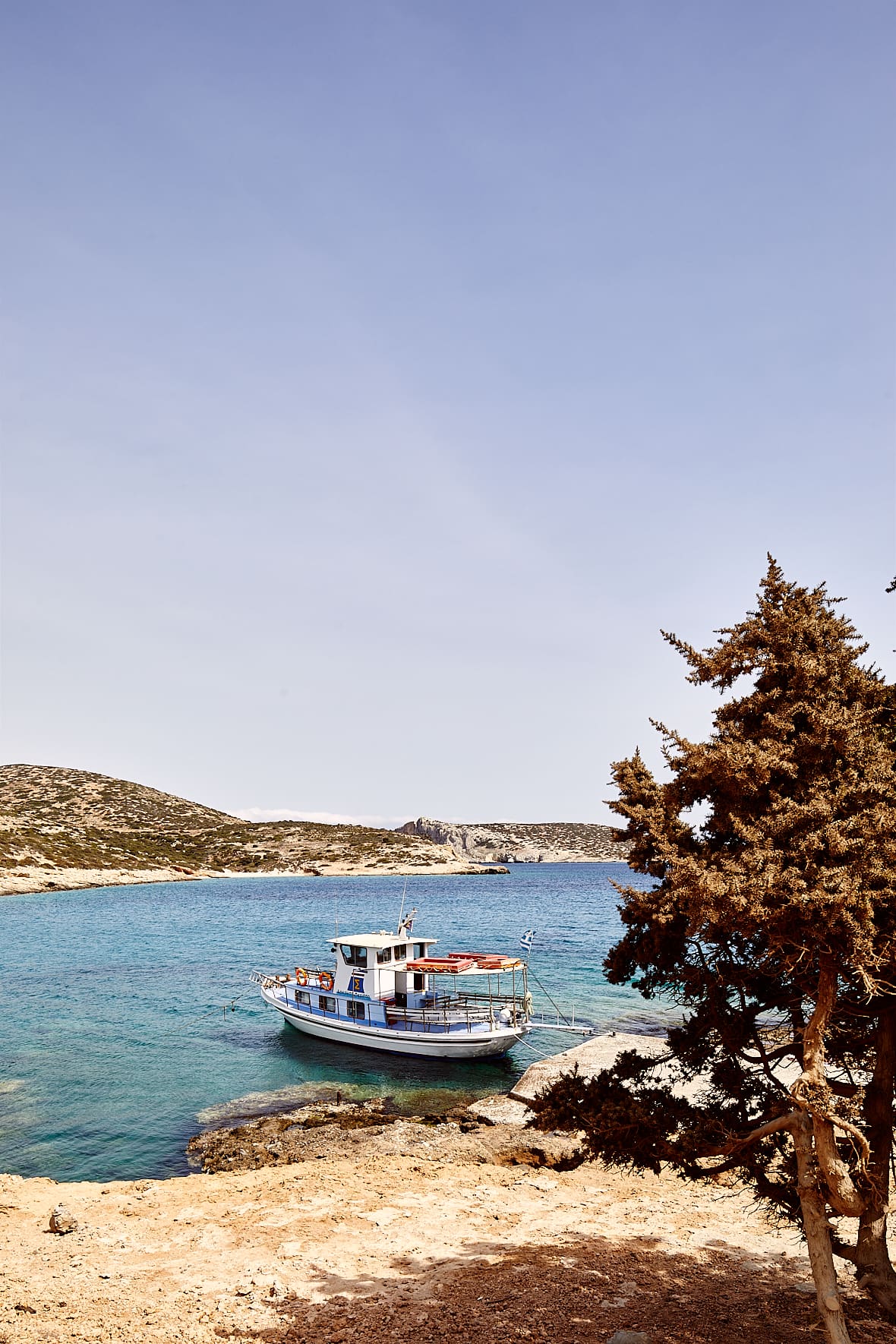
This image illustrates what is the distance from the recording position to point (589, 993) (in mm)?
45969

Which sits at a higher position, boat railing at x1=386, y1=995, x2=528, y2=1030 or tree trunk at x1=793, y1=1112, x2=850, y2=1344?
tree trunk at x1=793, y1=1112, x2=850, y2=1344

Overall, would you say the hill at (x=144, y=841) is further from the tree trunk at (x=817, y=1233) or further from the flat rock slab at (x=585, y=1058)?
the tree trunk at (x=817, y=1233)

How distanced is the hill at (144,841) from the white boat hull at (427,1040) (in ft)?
276

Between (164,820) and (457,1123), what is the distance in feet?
474

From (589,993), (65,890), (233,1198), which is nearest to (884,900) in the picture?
(233,1198)

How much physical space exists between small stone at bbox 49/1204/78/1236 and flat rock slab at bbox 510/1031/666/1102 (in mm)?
13561

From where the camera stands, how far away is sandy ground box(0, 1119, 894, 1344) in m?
11.9

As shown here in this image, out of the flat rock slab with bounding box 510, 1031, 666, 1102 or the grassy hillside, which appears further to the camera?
the grassy hillside

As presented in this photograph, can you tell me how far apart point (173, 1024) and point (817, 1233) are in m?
38.3

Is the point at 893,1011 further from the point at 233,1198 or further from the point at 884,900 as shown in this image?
the point at 233,1198

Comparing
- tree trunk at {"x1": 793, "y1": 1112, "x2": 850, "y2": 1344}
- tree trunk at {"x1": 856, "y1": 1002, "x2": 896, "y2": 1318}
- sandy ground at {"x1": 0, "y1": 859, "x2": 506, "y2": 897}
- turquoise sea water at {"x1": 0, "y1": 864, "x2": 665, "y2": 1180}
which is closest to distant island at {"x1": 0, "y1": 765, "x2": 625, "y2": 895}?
sandy ground at {"x1": 0, "y1": 859, "x2": 506, "y2": 897}

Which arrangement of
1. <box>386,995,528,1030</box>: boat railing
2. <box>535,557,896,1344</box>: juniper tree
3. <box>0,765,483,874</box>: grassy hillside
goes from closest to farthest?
1. <box>535,557,896,1344</box>: juniper tree
2. <box>386,995,528,1030</box>: boat railing
3. <box>0,765,483,874</box>: grassy hillside

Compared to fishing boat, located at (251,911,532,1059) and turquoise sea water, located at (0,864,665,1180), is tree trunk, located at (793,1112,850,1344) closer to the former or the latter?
turquoise sea water, located at (0,864,665,1180)

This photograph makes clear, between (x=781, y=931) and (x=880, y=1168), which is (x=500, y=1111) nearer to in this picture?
(x=880, y=1168)
